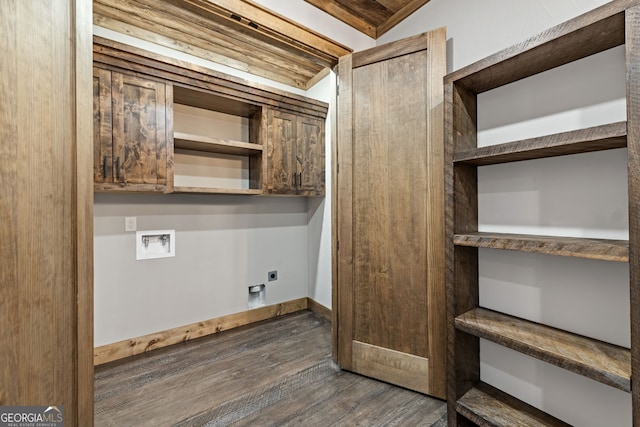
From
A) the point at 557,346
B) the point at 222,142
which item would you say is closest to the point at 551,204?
the point at 557,346

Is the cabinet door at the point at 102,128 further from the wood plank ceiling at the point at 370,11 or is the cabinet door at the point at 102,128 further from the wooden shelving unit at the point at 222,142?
the wood plank ceiling at the point at 370,11

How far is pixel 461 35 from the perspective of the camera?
173cm

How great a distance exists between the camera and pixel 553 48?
3.86 feet

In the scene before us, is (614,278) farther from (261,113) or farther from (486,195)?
(261,113)

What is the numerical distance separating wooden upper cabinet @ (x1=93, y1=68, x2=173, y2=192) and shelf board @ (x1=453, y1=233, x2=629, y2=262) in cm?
216

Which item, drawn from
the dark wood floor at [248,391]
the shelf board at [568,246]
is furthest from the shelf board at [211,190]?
the shelf board at [568,246]

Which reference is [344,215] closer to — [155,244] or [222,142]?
[222,142]

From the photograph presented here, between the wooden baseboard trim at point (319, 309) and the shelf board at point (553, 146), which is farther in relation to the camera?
the wooden baseboard trim at point (319, 309)

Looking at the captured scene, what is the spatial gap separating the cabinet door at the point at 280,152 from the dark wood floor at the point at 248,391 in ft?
4.79

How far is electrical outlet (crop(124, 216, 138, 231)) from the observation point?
231 centimetres

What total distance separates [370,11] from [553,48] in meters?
1.37

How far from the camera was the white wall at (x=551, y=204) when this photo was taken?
1.19 metres

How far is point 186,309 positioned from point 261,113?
77.1 inches

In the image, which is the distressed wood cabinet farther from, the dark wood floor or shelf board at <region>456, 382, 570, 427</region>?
shelf board at <region>456, 382, 570, 427</region>
